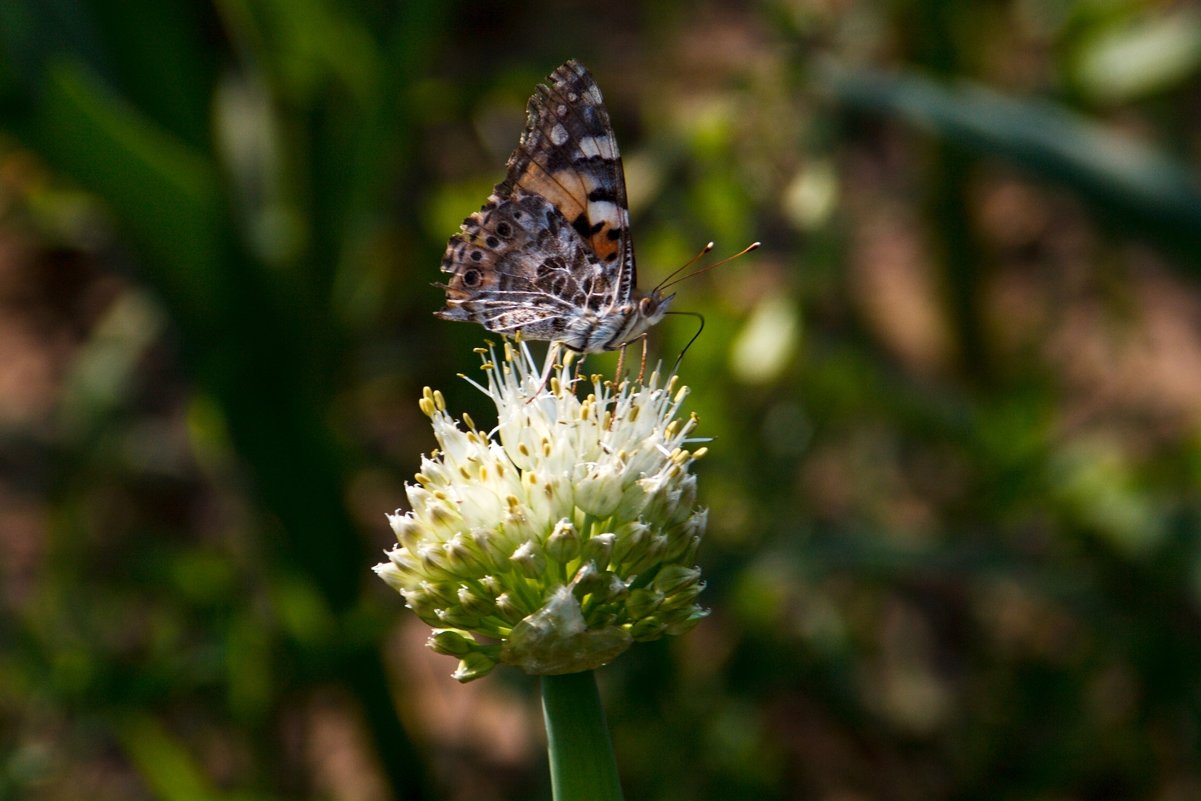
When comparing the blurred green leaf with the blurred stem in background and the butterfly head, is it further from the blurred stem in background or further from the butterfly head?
the butterfly head

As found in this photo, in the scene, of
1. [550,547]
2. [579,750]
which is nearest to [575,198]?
[550,547]

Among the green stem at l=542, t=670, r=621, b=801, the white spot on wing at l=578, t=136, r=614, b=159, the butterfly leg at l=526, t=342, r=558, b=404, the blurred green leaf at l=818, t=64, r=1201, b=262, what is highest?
the blurred green leaf at l=818, t=64, r=1201, b=262

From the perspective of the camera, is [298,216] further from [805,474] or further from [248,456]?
[805,474]

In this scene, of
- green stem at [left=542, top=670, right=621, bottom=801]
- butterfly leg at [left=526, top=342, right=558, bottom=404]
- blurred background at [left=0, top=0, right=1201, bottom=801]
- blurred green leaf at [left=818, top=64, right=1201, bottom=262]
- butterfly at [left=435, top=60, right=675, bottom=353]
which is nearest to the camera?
green stem at [left=542, top=670, right=621, bottom=801]

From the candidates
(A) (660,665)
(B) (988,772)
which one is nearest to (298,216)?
(A) (660,665)

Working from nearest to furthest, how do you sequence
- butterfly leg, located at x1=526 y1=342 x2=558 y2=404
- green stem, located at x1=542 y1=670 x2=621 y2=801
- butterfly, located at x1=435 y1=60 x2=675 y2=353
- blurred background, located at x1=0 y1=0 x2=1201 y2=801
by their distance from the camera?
1. green stem, located at x1=542 y1=670 x2=621 y2=801
2. butterfly leg, located at x1=526 y1=342 x2=558 y2=404
3. butterfly, located at x1=435 y1=60 x2=675 y2=353
4. blurred background, located at x1=0 y1=0 x2=1201 y2=801

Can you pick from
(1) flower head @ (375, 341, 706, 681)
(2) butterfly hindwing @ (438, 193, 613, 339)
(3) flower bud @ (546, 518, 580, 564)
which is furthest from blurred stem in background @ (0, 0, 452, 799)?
(3) flower bud @ (546, 518, 580, 564)
